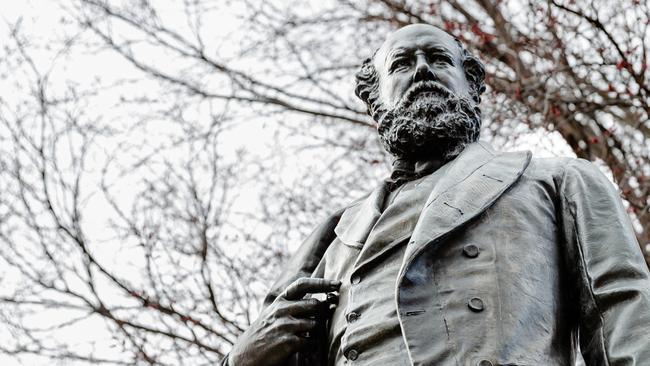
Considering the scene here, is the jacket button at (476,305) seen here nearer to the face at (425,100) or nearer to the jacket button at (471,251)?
the jacket button at (471,251)

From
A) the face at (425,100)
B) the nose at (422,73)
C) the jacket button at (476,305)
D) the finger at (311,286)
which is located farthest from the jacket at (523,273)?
the nose at (422,73)

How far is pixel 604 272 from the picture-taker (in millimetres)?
3340

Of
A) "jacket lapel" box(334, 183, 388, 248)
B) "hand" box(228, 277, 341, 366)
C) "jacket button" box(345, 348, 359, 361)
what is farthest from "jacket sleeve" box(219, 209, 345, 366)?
"jacket button" box(345, 348, 359, 361)

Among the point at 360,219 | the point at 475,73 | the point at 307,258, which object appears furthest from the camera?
the point at 475,73

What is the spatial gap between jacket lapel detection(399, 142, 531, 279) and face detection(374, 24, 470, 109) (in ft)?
0.98

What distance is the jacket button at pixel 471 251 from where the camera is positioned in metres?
3.42

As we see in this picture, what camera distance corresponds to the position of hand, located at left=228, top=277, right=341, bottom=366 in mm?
3633

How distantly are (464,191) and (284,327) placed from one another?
2.15ft

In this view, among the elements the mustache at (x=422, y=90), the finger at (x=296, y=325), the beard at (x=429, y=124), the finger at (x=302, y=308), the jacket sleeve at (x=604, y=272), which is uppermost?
the mustache at (x=422, y=90)

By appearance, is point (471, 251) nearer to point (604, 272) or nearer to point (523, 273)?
point (523, 273)

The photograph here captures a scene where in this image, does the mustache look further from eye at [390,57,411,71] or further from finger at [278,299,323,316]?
finger at [278,299,323,316]

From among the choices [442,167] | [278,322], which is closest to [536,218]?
[442,167]

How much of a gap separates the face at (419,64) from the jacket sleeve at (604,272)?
0.58 meters

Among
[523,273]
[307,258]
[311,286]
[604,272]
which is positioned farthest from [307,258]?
[604,272]
